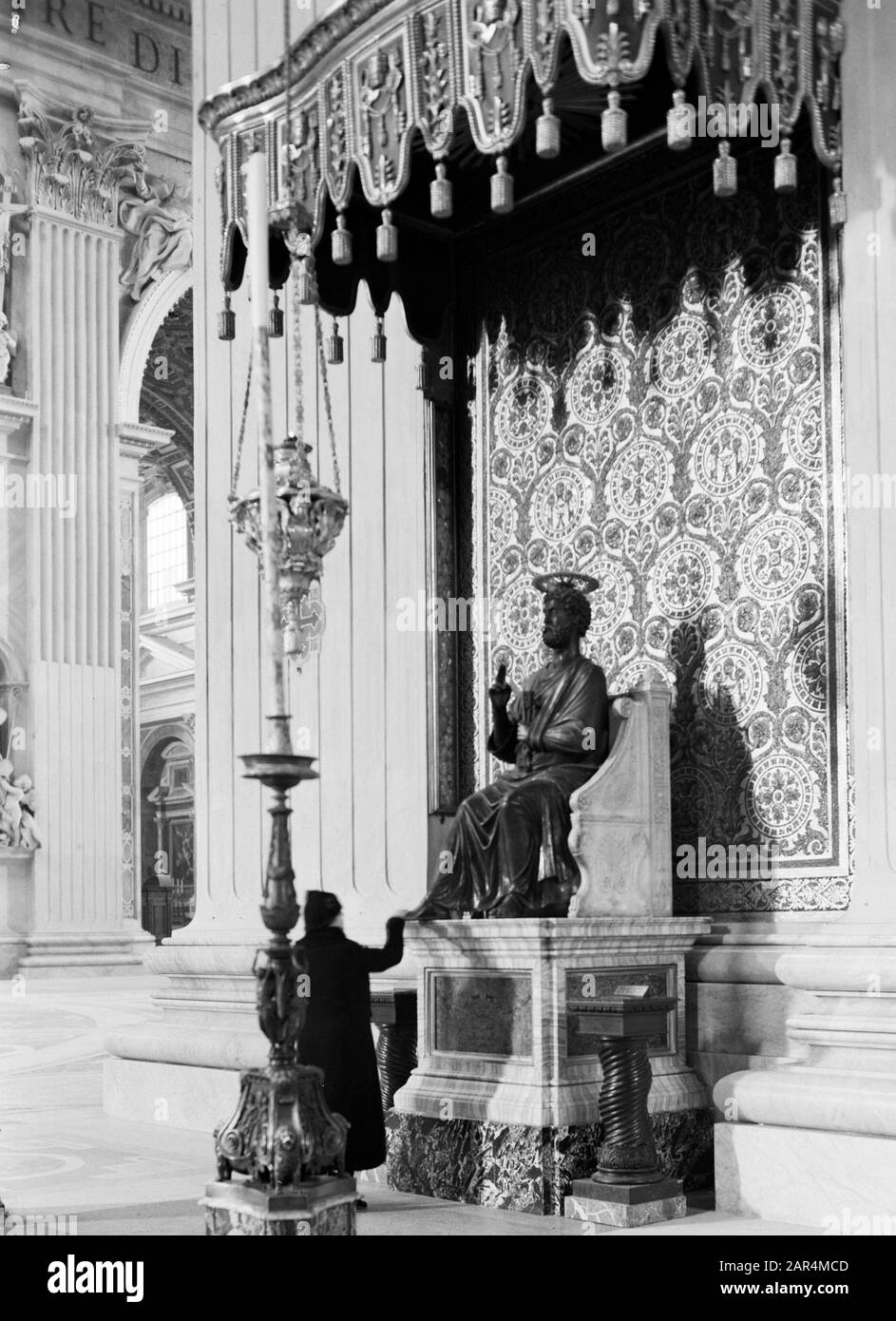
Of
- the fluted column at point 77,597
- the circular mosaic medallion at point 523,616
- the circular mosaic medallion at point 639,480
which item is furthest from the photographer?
the fluted column at point 77,597

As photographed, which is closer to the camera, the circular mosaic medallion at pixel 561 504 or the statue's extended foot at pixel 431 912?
the statue's extended foot at pixel 431 912

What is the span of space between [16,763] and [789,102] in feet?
46.2

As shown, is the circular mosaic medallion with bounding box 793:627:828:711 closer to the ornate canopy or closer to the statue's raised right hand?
the statue's raised right hand

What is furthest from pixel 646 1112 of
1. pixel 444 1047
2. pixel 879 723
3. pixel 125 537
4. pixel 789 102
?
pixel 125 537

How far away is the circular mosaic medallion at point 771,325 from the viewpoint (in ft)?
23.9

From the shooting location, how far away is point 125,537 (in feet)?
67.9

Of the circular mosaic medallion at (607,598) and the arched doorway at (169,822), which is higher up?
the circular mosaic medallion at (607,598)

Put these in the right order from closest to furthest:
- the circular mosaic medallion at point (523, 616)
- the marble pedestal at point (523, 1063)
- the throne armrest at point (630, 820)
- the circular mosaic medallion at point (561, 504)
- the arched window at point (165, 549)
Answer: the marble pedestal at point (523, 1063), the throne armrest at point (630, 820), the circular mosaic medallion at point (561, 504), the circular mosaic medallion at point (523, 616), the arched window at point (165, 549)

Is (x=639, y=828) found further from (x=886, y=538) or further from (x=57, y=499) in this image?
(x=57, y=499)

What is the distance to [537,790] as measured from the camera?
6.94 metres

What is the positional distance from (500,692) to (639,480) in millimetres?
1374

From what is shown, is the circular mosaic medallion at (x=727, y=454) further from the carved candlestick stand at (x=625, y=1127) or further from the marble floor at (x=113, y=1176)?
the marble floor at (x=113, y=1176)

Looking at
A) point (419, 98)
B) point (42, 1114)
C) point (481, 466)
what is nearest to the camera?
point (419, 98)

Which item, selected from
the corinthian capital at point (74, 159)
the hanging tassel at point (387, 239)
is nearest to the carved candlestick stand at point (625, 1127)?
the hanging tassel at point (387, 239)
